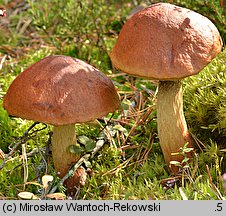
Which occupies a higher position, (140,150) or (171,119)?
(171,119)

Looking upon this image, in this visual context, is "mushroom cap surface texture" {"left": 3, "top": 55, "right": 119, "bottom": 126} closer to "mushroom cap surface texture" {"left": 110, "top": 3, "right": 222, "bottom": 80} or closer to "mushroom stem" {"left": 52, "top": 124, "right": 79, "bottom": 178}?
"mushroom cap surface texture" {"left": 110, "top": 3, "right": 222, "bottom": 80}

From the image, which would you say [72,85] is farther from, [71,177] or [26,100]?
[71,177]

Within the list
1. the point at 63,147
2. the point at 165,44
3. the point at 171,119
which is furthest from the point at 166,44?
the point at 63,147

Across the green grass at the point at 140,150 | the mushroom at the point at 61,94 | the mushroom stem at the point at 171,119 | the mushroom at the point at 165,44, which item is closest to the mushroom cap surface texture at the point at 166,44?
the mushroom at the point at 165,44

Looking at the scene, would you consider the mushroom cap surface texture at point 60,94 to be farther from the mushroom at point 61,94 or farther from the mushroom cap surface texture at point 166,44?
the mushroom cap surface texture at point 166,44

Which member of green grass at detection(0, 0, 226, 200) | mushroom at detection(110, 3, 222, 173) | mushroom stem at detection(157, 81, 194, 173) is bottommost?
green grass at detection(0, 0, 226, 200)

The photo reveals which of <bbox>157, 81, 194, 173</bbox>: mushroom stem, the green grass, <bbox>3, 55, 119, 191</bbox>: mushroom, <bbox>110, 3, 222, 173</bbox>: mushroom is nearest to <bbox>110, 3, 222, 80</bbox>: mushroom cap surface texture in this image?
<bbox>110, 3, 222, 173</bbox>: mushroom

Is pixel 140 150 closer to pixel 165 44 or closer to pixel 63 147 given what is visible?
pixel 63 147
